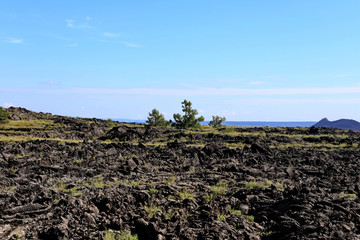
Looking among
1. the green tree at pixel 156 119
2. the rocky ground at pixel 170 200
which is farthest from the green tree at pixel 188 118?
the rocky ground at pixel 170 200

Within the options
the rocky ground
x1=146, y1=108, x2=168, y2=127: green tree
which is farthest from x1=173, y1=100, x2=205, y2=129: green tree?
the rocky ground

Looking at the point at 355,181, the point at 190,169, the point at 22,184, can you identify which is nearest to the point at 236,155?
the point at 190,169

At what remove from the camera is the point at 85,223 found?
10906 mm

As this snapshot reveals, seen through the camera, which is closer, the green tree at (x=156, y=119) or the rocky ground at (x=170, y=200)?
the rocky ground at (x=170, y=200)

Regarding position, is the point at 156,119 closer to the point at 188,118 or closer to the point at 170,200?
the point at 188,118

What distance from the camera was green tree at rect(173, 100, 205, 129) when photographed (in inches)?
2975

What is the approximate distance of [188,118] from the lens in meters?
76.4

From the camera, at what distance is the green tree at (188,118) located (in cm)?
7557

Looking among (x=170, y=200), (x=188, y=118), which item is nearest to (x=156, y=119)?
(x=188, y=118)

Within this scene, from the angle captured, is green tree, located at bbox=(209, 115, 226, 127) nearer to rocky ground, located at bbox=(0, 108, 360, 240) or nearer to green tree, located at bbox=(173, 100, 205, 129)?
green tree, located at bbox=(173, 100, 205, 129)

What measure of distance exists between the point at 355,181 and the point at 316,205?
828 cm

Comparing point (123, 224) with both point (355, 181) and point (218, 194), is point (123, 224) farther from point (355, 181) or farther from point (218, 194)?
point (355, 181)

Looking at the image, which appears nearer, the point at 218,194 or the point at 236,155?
the point at 218,194

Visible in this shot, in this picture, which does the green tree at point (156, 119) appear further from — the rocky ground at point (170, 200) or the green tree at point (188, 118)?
the rocky ground at point (170, 200)
